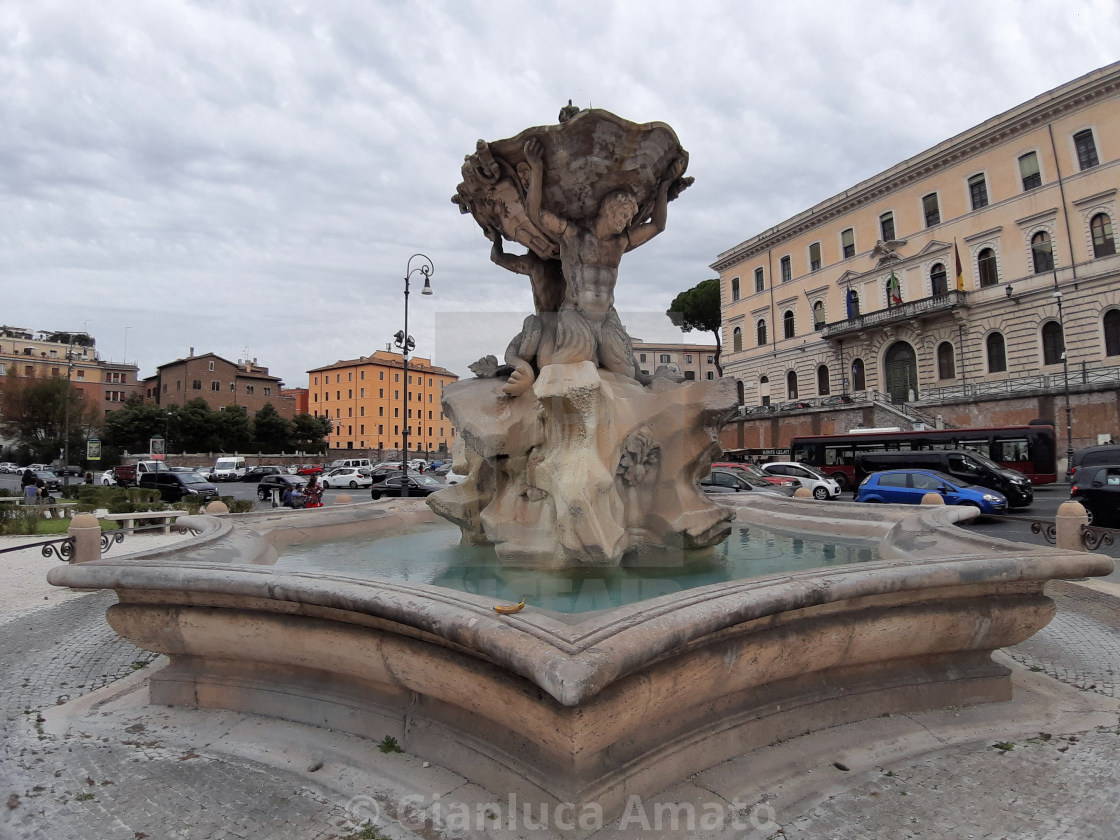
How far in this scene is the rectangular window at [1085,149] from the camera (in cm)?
3073

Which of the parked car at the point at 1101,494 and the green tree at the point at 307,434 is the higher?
the green tree at the point at 307,434

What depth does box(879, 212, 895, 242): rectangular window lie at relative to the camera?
132ft

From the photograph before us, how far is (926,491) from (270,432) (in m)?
57.1

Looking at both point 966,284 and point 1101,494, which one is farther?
point 966,284

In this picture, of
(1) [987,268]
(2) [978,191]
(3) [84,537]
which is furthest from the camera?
(2) [978,191]

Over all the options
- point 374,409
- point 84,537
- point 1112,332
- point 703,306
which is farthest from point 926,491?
point 374,409

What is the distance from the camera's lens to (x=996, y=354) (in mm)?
34344

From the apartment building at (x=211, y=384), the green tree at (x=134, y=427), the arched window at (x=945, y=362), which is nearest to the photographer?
the arched window at (x=945, y=362)

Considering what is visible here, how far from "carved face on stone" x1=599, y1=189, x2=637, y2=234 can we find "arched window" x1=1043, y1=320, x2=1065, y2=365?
1411 inches

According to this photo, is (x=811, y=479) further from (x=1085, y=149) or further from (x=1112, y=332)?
(x=1085, y=149)

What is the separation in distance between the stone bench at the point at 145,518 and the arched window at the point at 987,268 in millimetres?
40577

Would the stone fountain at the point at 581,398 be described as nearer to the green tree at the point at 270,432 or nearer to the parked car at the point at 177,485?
the parked car at the point at 177,485

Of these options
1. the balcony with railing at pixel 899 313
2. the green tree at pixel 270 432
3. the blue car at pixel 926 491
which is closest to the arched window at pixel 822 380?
the balcony with railing at pixel 899 313

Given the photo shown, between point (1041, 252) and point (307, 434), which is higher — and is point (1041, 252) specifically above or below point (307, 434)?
above
